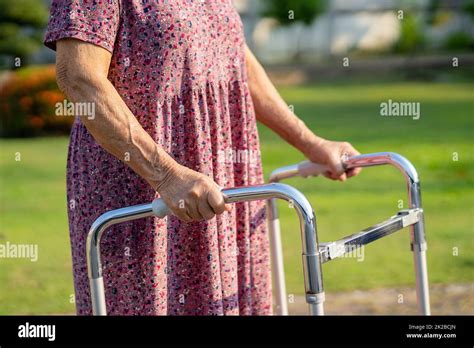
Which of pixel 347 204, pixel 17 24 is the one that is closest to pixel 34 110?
pixel 17 24

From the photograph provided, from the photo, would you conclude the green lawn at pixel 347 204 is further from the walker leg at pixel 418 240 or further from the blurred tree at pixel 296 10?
the blurred tree at pixel 296 10

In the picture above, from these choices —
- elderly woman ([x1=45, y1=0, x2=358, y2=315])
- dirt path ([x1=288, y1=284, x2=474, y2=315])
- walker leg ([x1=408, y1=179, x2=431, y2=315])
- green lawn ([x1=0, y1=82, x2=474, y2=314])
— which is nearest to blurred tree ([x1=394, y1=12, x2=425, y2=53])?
green lawn ([x1=0, y1=82, x2=474, y2=314])

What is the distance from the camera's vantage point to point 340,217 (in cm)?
787

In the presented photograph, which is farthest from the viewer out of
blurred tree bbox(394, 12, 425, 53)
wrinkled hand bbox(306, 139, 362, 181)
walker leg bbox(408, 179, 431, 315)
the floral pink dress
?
blurred tree bbox(394, 12, 425, 53)

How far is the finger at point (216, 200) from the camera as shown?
6.64 feet

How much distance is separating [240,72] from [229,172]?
278 mm

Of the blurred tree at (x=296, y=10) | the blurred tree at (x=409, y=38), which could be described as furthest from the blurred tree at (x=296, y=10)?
the blurred tree at (x=409, y=38)

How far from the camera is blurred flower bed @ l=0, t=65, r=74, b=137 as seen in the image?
15.1 m

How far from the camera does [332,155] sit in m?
2.79

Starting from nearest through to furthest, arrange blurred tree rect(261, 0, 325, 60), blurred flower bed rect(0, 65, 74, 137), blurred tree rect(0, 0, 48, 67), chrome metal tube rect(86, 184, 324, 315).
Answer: chrome metal tube rect(86, 184, 324, 315) → blurred flower bed rect(0, 65, 74, 137) → blurred tree rect(0, 0, 48, 67) → blurred tree rect(261, 0, 325, 60)

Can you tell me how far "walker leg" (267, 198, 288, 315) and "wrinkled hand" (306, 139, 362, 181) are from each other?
0.19 meters

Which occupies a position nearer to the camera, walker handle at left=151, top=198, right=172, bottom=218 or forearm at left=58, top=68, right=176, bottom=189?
walker handle at left=151, top=198, right=172, bottom=218

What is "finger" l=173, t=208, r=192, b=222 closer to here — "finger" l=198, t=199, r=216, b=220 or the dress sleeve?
"finger" l=198, t=199, r=216, b=220
